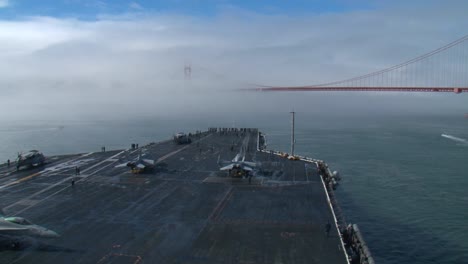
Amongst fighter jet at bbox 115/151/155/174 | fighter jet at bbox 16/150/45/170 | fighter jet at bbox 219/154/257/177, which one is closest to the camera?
fighter jet at bbox 219/154/257/177

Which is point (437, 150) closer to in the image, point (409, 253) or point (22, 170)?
point (409, 253)

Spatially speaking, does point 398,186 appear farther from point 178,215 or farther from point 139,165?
point 178,215

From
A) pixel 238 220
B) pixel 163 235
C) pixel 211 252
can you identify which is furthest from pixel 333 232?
pixel 163 235

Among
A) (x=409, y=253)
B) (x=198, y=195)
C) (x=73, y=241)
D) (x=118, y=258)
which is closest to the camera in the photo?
(x=118, y=258)

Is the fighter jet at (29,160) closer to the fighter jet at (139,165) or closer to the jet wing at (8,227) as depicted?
the fighter jet at (139,165)

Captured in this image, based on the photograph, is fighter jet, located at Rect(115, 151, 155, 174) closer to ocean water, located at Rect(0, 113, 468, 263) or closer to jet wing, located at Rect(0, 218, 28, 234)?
jet wing, located at Rect(0, 218, 28, 234)

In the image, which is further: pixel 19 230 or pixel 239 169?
pixel 239 169

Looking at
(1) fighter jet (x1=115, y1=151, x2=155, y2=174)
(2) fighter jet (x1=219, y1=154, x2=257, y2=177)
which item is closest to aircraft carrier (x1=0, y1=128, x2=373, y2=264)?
(2) fighter jet (x1=219, y1=154, x2=257, y2=177)

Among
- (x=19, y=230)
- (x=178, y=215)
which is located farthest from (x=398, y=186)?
(x=19, y=230)
